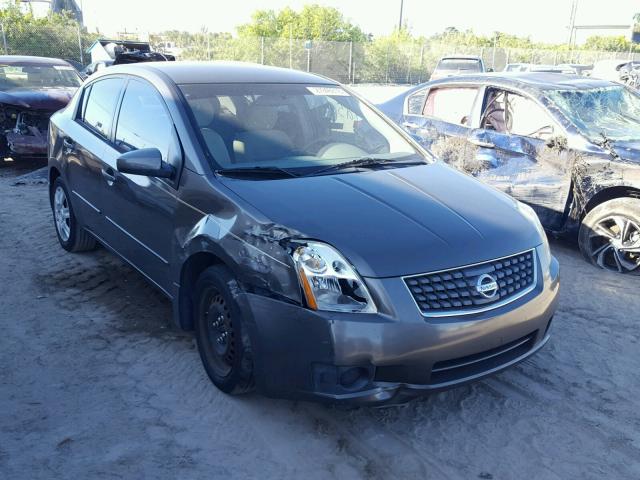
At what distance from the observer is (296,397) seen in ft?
9.52

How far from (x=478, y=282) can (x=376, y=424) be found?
0.93 meters

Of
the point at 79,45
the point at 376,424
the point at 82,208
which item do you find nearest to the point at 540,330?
the point at 376,424

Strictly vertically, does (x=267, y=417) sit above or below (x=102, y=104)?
below

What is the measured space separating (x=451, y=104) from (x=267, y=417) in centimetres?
468

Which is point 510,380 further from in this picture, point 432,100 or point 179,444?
point 432,100

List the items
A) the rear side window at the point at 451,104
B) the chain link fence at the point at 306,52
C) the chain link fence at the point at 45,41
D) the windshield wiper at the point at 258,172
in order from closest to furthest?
1. the windshield wiper at the point at 258,172
2. the rear side window at the point at 451,104
3. the chain link fence at the point at 45,41
4. the chain link fence at the point at 306,52

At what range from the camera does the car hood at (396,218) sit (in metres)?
2.83

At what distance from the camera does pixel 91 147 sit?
467 centimetres

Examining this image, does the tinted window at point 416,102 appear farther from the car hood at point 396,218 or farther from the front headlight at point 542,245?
the front headlight at point 542,245

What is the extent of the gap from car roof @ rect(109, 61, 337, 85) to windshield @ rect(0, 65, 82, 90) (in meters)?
6.11

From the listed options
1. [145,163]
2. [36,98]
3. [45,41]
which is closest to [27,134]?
[36,98]

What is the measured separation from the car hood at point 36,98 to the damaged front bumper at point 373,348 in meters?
7.33

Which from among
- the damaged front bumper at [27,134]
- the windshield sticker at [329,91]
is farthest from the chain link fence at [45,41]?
the windshield sticker at [329,91]

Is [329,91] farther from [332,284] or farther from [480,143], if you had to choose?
[480,143]
